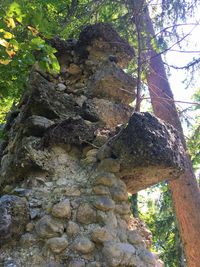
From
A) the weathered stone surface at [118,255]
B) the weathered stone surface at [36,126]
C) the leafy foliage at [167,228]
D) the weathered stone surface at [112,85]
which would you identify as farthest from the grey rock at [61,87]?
the leafy foliage at [167,228]

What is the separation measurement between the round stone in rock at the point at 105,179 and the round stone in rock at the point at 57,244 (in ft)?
1.97

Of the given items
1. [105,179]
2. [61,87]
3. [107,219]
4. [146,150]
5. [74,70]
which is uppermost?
[74,70]

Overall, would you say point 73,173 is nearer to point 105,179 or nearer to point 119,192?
point 105,179

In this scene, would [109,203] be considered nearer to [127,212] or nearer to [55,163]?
[127,212]

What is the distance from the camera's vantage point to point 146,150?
277cm

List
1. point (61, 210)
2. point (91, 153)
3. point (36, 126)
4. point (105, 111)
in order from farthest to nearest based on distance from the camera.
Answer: point (105, 111)
point (36, 126)
point (91, 153)
point (61, 210)

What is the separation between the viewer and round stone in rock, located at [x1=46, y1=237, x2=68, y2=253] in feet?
7.89

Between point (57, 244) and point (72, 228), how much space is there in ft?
0.58

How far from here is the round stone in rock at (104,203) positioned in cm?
267

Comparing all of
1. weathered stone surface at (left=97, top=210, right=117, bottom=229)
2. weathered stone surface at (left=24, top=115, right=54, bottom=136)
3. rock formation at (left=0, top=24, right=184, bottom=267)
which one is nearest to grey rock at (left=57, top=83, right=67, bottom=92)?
rock formation at (left=0, top=24, right=184, bottom=267)

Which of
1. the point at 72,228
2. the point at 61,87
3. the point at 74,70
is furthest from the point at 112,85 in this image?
the point at 72,228

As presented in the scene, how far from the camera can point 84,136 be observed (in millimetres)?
3271

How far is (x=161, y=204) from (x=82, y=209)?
29.4 ft

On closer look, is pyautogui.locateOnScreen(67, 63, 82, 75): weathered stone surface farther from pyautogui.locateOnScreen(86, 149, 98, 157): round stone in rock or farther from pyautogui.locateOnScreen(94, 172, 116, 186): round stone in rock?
pyautogui.locateOnScreen(94, 172, 116, 186): round stone in rock
